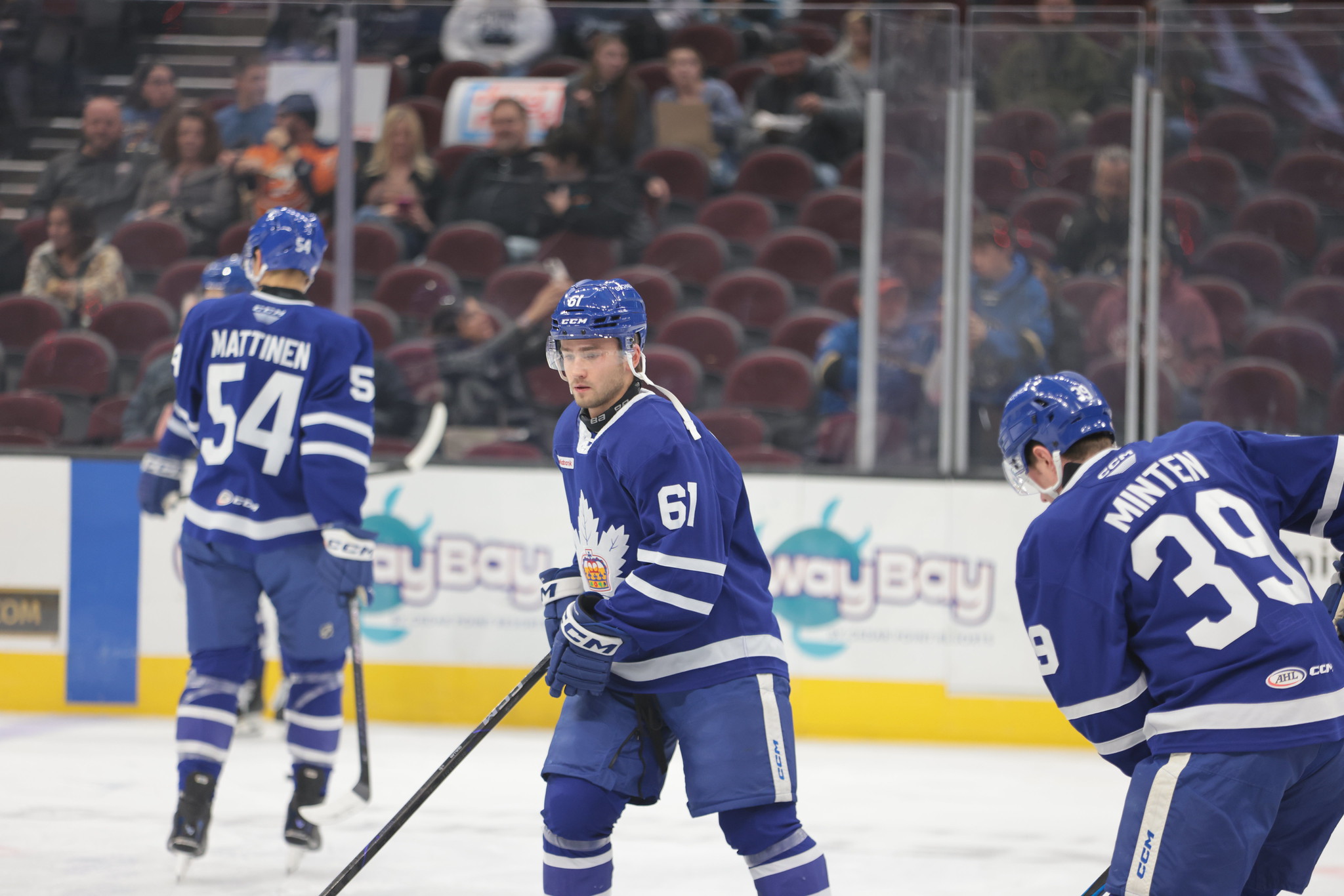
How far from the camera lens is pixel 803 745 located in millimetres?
4594

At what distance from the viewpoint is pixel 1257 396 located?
466cm

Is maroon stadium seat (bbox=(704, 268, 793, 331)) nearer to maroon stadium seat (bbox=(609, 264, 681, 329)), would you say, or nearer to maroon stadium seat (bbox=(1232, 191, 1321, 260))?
maroon stadium seat (bbox=(609, 264, 681, 329))

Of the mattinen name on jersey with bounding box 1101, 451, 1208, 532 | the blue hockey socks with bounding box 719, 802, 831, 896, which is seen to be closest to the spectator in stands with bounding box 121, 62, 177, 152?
the blue hockey socks with bounding box 719, 802, 831, 896

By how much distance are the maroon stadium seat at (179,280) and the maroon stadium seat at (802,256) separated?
2199 mm

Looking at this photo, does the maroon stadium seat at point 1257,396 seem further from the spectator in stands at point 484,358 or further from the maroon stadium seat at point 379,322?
the maroon stadium seat at point 379,322

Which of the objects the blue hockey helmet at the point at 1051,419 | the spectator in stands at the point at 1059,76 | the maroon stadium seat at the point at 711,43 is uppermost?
the maroon stadium seat at the point at 711,43

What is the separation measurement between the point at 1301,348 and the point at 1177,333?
0.39m

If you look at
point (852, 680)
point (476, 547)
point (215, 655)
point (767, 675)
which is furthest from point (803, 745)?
point (767, 675)

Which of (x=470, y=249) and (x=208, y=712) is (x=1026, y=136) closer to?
(x=470, y=249)

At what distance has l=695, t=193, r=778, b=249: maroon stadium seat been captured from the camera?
6.03 metres

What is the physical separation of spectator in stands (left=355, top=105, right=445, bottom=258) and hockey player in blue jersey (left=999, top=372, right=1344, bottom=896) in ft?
12.8

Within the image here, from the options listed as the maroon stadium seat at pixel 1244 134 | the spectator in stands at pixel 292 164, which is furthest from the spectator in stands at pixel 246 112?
the maroon stadium seat at pixel 1244 134

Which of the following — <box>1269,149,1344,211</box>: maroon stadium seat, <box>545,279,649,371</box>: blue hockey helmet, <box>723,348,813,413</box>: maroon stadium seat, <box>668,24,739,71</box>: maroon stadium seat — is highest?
<box>668,24,739,71</box>: maroon stadium seat

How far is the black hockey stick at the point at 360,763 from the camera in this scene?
3.18 m
